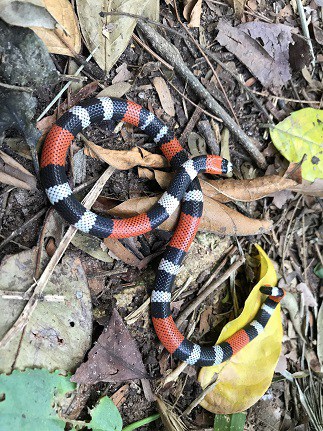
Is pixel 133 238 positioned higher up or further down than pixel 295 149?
further down

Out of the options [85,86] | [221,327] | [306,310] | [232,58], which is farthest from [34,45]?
[306,310]

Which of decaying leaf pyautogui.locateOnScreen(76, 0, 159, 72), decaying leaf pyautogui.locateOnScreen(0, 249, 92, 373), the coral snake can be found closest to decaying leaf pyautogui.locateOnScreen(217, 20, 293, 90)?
decaying leaf pyautogui.locateOnScreen(76, 0, 159, 72)

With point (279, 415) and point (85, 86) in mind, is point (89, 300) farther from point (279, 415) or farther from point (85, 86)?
point (279, 415)

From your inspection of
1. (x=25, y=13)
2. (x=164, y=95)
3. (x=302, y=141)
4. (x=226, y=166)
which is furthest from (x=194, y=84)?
(x=25, y=13)

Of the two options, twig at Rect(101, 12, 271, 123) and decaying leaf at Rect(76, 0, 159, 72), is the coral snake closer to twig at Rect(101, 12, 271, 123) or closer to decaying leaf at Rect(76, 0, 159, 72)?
decaying leaf at Rect(76, 0, 159, 72)

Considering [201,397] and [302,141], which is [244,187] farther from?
[201,397]

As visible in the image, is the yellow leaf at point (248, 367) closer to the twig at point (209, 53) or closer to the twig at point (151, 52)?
the twig at point (209, 53)

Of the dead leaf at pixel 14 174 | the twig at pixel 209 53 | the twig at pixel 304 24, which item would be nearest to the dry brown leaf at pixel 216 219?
the dead leaf at pixel 14 174
